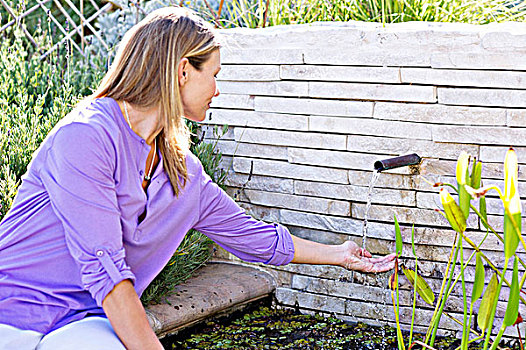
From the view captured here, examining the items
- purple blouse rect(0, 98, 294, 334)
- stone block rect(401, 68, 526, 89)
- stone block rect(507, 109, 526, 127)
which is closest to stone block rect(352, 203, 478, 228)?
stone block rect(507, 109, 526, 127)

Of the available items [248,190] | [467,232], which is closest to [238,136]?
[248,190]

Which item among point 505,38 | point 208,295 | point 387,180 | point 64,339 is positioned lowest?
point 208,295

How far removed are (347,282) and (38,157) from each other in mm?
1606

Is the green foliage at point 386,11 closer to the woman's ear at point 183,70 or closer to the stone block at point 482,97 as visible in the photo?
the stone block at point 482,97

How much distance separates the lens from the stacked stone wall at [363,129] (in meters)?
2.50

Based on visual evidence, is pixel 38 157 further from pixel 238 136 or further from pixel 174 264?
pixel 238 136

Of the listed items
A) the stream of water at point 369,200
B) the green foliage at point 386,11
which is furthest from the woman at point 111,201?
Answer: the green foliage at point 386,11

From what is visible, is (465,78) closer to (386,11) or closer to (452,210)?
(386,11)

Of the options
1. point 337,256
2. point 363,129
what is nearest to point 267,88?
point 363,129

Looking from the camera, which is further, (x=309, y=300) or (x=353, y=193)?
(x=309, y=300)

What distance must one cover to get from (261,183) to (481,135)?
0.99 m

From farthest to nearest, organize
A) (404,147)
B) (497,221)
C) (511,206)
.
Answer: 1. (404,147)
2. (497,221)
3. (511,206)

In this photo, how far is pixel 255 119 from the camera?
2.99 metres

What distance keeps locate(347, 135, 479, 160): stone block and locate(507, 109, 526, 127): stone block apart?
16 centimetres
